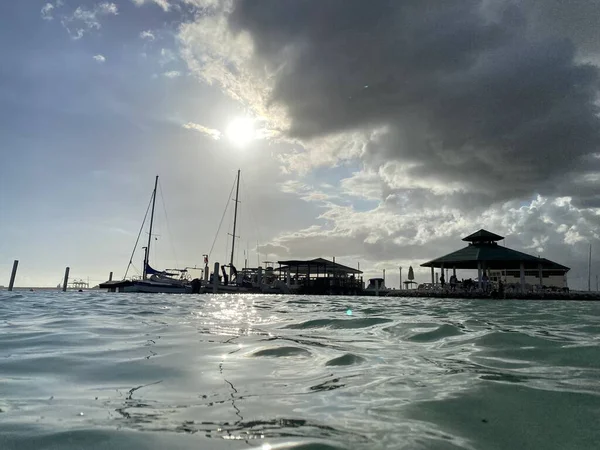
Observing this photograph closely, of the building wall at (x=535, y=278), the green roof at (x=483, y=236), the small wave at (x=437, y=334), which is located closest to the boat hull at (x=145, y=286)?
the green roof at (x=483, y=236)

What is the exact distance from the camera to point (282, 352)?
4.74 metres

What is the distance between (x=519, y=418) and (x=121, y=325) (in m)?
7.09

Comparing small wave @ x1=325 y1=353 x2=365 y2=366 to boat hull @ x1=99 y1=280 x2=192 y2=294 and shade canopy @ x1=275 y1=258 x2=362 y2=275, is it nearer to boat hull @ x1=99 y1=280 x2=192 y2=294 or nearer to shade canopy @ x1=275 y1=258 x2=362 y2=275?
boat hull @ x1=99 y1=280 x2=192 y2=294

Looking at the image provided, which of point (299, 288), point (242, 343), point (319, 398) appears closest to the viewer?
point (319, 398)

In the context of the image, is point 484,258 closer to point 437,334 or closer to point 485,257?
point 485,257

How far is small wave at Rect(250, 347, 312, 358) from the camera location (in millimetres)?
4543

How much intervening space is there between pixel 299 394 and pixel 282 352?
1856mm

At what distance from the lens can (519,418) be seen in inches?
92.7

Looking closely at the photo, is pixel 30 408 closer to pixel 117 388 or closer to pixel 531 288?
pixel 117 388

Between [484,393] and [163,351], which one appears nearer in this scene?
[484,393]

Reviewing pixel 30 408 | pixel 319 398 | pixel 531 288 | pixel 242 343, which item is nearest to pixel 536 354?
pixel 319 398

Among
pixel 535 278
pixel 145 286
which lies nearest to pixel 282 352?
pixel 145 286

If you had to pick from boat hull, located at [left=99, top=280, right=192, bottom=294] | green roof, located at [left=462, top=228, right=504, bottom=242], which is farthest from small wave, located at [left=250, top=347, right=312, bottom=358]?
boat hull, located at [left=99, top=280, right=192, bottom=294]

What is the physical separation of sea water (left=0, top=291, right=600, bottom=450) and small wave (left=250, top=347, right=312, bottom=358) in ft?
0.08
